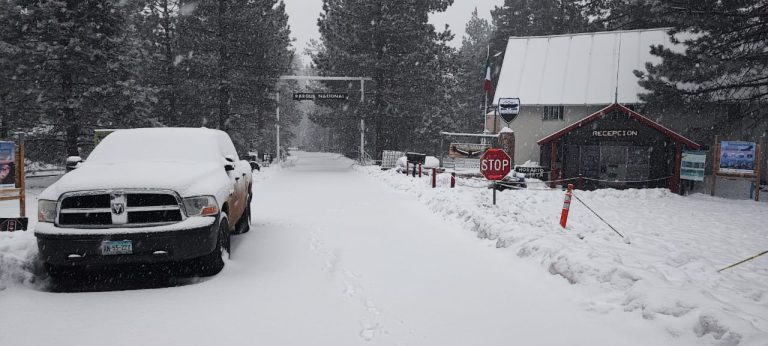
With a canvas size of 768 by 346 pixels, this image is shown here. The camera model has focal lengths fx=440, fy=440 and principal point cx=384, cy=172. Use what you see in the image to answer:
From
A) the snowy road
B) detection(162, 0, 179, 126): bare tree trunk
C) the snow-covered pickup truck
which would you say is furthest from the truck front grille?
detection(162, 0, 179, 126): bare tree trunk

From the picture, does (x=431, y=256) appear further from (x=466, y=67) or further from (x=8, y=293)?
(x=466, y=67)

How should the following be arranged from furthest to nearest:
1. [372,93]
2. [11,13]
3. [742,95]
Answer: [372,93] < [742,95] < [11,13]

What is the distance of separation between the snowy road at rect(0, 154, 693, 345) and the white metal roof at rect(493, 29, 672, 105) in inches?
855

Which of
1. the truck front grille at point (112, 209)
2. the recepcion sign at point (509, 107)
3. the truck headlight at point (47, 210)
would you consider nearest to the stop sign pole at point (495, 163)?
the truck front grille at point (112, 209)

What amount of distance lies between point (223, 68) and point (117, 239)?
21464mm

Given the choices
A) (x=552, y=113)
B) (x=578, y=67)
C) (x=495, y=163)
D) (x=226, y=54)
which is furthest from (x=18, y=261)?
(x=578, y=67)

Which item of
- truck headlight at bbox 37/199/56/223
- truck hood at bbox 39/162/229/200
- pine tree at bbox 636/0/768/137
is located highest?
pine tree at bbox 636/0/768/137

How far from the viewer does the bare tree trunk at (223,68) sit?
79.9ft

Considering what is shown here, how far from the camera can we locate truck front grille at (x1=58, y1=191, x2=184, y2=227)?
4.97m

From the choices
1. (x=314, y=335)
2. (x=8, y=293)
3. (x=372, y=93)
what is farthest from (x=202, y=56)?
(x=314, y=335)

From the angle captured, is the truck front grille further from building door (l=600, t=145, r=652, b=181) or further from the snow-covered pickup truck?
building door (l=600, t=145, r=652, b=181)

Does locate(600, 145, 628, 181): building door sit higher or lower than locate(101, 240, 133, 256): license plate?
higher

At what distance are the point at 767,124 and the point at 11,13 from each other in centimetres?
3342

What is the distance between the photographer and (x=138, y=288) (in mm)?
5266
